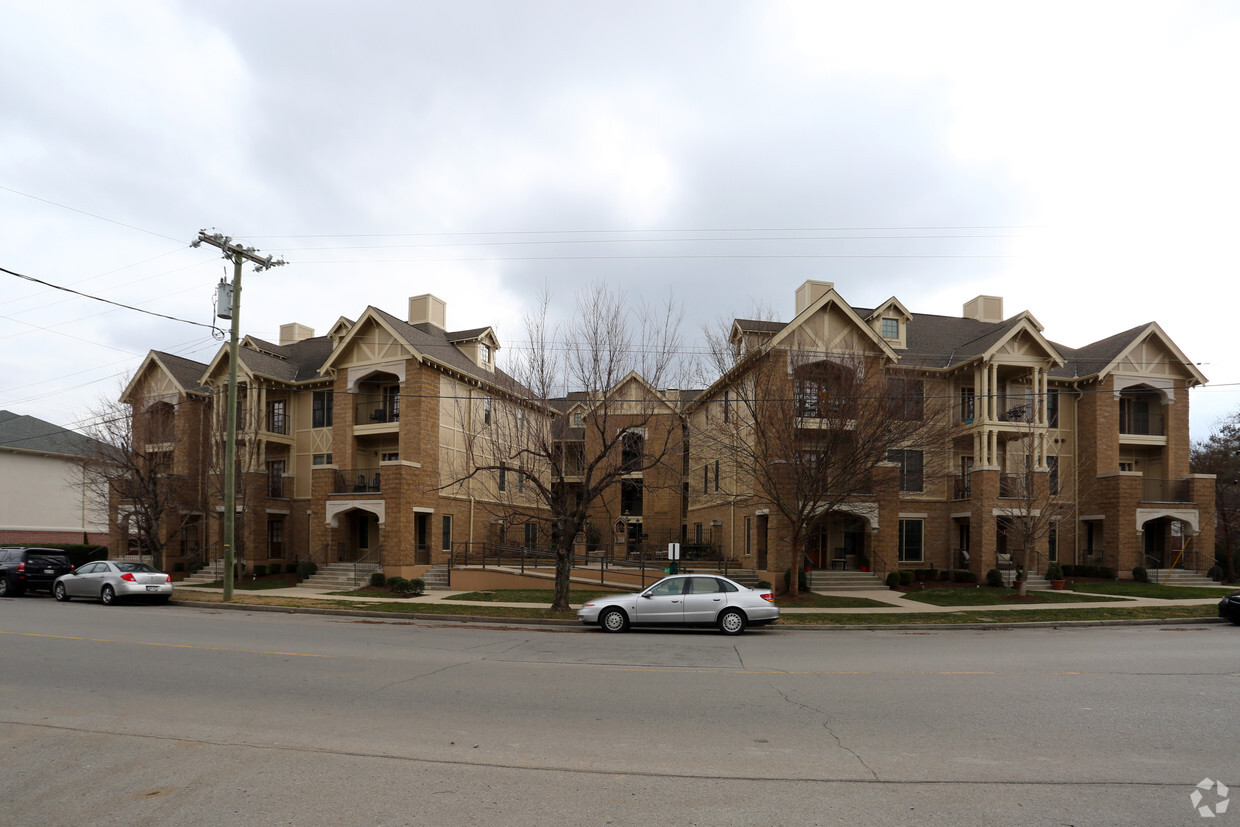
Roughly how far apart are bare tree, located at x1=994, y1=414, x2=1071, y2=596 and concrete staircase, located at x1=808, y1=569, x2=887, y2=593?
4.87 m

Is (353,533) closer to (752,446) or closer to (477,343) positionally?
(477,343)

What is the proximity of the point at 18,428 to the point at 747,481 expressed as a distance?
4585cm

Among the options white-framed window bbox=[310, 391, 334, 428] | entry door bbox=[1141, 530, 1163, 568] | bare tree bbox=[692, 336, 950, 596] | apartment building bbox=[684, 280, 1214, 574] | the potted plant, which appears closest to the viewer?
bare tree bbox=[692, 336, 950, 596]

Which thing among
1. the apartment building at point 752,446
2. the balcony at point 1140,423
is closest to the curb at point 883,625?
the apartment building at point 752,446

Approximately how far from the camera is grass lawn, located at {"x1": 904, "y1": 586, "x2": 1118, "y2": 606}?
24.4 metres

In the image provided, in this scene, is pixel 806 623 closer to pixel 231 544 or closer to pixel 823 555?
pixel 823 555

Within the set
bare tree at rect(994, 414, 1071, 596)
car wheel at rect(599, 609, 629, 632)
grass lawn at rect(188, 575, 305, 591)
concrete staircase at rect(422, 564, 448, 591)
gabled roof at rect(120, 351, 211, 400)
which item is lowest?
grass lawn at rect(188, 575, 305, 591)

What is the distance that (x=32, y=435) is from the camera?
49375 mm

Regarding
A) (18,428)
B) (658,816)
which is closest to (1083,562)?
(658,816)

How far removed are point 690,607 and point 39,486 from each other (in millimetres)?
48282

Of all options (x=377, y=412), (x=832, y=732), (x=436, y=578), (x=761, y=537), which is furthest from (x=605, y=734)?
(x=377, y=412)

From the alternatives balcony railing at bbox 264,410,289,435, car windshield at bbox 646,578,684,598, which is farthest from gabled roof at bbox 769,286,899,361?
balcony railing at bbox 264,410,289,435

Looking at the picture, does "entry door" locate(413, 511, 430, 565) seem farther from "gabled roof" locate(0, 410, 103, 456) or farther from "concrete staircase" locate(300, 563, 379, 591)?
"gabled roof" locate(0, 410, 103, 456)

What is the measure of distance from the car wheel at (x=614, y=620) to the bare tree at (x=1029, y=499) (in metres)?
14.1
